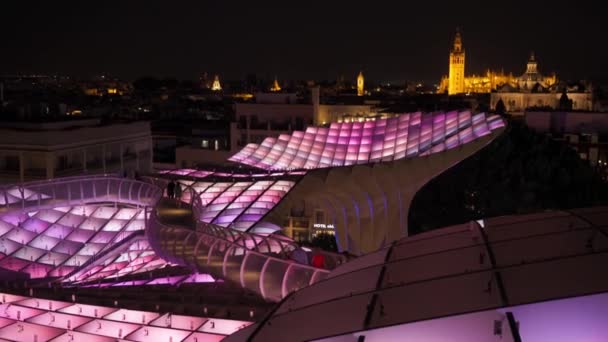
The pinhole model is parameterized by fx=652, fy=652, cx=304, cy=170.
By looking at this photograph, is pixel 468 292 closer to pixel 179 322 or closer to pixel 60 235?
pixel 179 322

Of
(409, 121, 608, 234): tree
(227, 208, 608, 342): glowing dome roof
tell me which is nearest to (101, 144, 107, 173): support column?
→ (409, 121, 608, 234): tree

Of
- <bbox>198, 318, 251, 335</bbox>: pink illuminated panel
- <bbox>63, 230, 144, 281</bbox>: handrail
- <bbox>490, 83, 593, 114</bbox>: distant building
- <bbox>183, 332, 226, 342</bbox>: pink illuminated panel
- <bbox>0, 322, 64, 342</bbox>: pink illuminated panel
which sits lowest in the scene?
<bbox>63, 230, 144, 281</bbox>: handrail

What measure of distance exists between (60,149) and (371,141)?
14796 mm

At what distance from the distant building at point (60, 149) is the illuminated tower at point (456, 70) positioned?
135 m

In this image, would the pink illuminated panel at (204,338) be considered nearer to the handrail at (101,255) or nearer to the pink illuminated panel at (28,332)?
the pink illuminated panel at (28,332)

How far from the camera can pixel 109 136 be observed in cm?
3522

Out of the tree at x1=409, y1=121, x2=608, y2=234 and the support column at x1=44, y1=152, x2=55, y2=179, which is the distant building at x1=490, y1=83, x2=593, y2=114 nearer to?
the tree at x1=409, y1=121, x2=608, y2=234

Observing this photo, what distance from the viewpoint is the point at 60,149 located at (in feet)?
102

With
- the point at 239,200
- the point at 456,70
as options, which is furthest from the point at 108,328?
the point at 456,70

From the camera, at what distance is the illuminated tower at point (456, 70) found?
531ft

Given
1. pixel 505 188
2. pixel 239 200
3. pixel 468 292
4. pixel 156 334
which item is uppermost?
pixel 468 292

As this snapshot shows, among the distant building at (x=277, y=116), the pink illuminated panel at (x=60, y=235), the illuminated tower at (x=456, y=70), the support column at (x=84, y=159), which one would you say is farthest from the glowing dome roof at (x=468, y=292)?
the illuminated tower at (x=456, y=70)

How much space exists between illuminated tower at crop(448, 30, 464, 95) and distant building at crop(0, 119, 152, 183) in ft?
444

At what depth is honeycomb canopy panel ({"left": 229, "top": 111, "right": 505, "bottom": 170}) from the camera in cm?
2559
